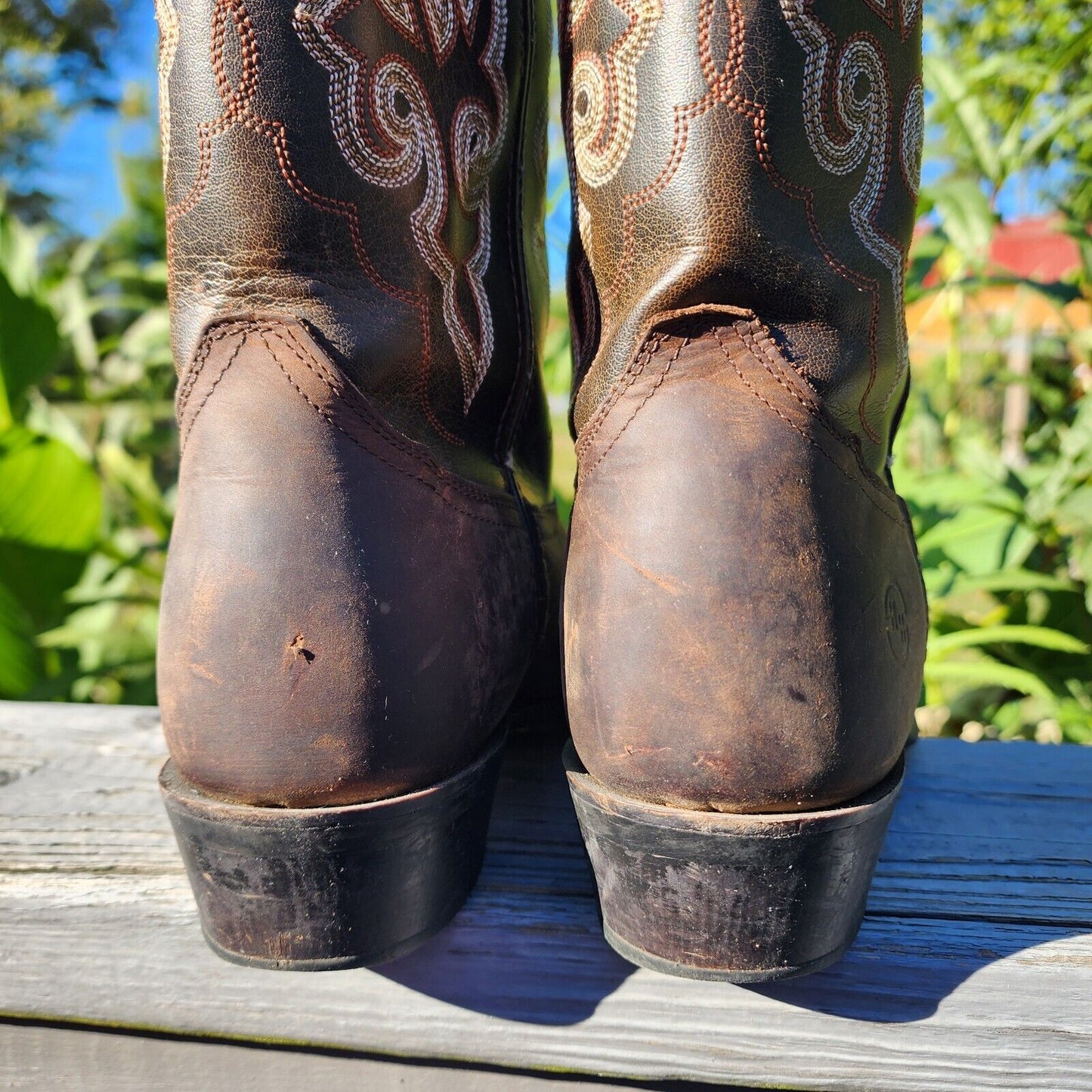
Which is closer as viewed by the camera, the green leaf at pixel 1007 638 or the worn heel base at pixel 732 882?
the worn heel base at pixel 732 882

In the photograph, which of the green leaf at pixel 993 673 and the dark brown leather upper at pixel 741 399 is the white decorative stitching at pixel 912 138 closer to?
the dark brown leather upper at pixel 741 399

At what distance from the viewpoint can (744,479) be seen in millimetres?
582

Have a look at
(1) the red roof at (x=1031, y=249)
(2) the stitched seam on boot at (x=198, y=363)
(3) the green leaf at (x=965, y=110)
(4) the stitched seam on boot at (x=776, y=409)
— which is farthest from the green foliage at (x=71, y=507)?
(1) the red roof at (x=1031, y=249)

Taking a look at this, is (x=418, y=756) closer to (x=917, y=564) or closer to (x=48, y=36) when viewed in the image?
(x=917, y=564)

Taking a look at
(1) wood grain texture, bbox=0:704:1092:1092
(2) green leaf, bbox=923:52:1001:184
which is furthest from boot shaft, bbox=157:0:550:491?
(2) green leaf, bbox=923:52:1001:184

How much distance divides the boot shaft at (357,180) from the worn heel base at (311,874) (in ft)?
0.86

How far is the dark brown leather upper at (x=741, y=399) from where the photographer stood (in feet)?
1.86

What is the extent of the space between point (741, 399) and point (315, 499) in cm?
28

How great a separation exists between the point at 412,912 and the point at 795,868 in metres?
0.25

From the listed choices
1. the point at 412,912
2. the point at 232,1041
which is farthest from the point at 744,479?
the point at 232,1041

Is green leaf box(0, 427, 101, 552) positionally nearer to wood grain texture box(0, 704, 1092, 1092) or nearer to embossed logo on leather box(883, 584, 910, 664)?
wood grain texture box(0, 704, 1092, 1092)

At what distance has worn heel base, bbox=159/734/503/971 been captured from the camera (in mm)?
578

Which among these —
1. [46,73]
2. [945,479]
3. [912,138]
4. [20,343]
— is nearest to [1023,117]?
[945,479]

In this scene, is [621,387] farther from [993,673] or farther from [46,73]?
[46,73]
